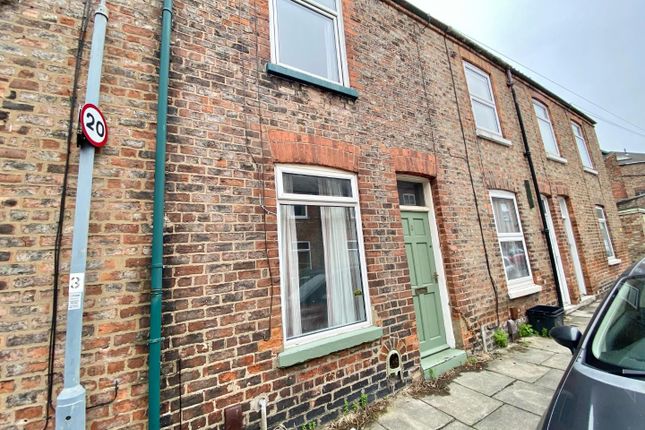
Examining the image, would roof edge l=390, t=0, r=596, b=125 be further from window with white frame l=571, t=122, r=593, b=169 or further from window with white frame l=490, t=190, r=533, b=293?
window with white frame l=490, t=190, r=533, b=293

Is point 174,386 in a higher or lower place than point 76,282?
lower

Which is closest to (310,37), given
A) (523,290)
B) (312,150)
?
(312,150)

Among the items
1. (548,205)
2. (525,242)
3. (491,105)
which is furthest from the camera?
(548,205)

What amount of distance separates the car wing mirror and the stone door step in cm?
197

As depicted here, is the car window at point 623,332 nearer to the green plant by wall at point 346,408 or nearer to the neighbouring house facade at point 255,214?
the neighbouring house facade at point 255,214

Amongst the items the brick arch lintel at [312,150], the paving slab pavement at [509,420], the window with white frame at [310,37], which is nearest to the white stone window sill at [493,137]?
the window with white frame at [310,37]

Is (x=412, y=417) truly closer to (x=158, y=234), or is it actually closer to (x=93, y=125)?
(x=158, y=234)

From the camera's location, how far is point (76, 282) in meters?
1.99

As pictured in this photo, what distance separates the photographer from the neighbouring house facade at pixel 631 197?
1245 cm

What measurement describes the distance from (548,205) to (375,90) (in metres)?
6.31

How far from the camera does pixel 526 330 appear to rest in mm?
5414

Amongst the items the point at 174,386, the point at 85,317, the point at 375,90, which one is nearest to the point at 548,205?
the point at 375,90

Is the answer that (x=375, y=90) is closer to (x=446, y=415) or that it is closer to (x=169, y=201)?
(x=169, y=201)

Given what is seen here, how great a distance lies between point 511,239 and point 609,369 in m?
4.85
